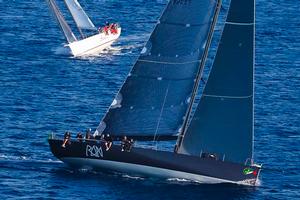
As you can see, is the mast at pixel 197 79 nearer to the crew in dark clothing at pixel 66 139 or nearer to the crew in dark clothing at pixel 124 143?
the crew in dark clothing at pixel 124 143

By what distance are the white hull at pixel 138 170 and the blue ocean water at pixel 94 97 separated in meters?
0.57

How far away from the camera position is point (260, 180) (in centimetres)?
10644

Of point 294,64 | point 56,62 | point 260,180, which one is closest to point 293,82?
point 294,64

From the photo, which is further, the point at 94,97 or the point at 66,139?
the point at 94,97

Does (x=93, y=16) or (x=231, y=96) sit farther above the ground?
(x=231, y=96)

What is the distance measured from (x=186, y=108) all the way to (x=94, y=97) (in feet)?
104

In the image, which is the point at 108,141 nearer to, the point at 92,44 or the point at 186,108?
the point at 186,108

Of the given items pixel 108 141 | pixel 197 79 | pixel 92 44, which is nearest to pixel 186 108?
pixel 197 79

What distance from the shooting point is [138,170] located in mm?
103688

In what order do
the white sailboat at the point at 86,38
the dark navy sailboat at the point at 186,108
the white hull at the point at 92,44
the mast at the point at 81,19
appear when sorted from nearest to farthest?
the dark navy sailboat at the point at 186,108 < the white hull at the point at 92,44 < the white sailboat at the point at 86,38 < the mast at the point at 81,19

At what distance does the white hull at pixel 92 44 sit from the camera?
156 meters

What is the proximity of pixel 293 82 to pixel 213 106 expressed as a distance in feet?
136

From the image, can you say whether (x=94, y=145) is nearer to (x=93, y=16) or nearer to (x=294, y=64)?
(x=294, y=64)

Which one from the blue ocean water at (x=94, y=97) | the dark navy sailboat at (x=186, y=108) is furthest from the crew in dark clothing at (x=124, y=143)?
the blue ocean water at (x=94, y=97)
